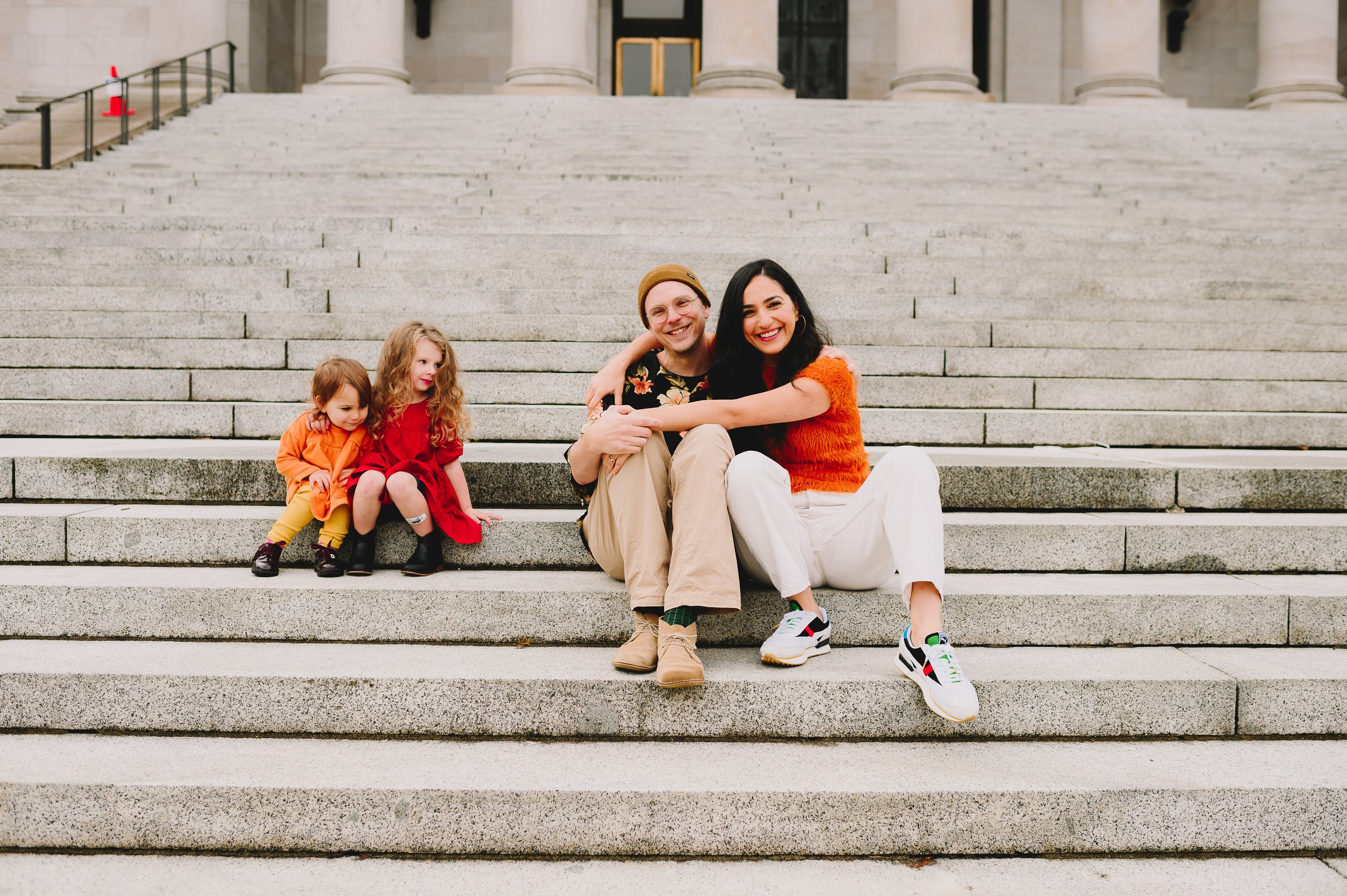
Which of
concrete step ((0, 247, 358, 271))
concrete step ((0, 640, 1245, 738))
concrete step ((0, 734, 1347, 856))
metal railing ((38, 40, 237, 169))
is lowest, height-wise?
concrete step ((0, 734, 1347, 856))

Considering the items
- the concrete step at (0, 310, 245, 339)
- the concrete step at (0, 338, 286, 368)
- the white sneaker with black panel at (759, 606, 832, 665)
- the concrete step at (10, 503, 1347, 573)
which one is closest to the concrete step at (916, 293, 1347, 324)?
the concrete step at (10, 503, 1347, 573)

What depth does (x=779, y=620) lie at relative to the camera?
281 cm

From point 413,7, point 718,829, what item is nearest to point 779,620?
point 718,829

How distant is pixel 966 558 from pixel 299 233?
5099 millimetres

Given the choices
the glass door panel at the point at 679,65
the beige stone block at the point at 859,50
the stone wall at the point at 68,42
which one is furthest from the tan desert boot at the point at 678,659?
the beige stone block at the point at 859,50

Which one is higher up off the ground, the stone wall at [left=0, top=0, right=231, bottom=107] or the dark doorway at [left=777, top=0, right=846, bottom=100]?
the dark doorway at [left=777, top=0, right=846, bottom=100]

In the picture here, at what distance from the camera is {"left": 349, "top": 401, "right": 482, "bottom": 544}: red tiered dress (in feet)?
10.2

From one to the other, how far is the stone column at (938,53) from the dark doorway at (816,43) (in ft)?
14.1

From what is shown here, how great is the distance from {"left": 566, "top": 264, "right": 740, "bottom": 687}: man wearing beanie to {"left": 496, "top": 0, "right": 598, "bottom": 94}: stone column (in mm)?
11289

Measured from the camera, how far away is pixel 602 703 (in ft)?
8.02

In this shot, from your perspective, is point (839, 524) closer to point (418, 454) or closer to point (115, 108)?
point (418, 454)

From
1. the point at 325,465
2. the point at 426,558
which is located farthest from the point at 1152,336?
the point at 325,465

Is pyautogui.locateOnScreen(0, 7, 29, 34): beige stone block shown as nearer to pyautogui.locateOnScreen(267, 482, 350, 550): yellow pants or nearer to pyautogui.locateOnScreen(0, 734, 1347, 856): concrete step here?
pyautogui.locateOnScreen(267, 482, 350, 550): yellow pants

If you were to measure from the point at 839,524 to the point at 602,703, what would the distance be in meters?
0.93
